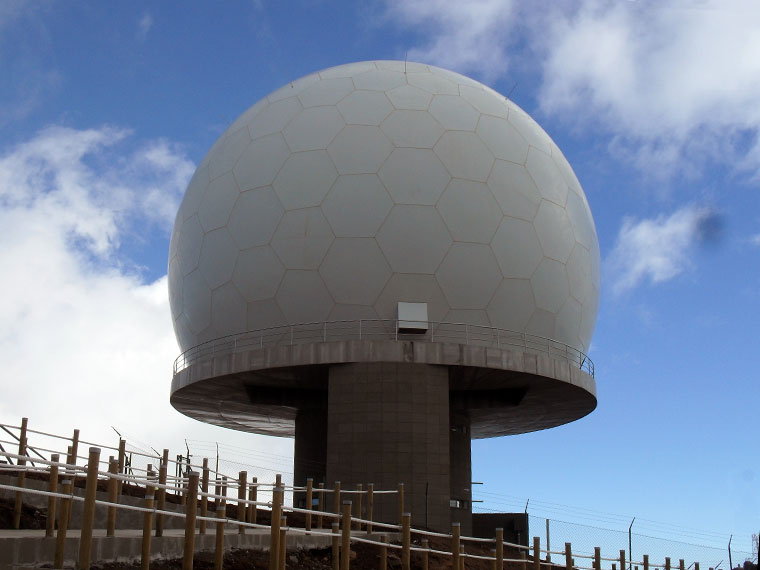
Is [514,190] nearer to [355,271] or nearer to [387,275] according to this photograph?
[387,275]

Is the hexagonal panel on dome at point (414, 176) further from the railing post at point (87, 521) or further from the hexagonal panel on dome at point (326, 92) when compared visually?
the railing post at point (87, 521)

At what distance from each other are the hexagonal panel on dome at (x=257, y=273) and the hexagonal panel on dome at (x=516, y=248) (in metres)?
5.34

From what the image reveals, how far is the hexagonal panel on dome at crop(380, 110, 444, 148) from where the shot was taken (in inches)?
855

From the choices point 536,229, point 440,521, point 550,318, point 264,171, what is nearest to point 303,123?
point 264,171

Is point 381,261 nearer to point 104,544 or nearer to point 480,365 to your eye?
point 480,365

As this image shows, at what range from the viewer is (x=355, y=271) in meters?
20.6

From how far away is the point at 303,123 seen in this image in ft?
74.2

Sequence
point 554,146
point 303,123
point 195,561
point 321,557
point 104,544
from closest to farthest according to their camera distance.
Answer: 1. point 104,544
2. point 195,561
3. point 321,557
4. point 303,123
5. point 554,146

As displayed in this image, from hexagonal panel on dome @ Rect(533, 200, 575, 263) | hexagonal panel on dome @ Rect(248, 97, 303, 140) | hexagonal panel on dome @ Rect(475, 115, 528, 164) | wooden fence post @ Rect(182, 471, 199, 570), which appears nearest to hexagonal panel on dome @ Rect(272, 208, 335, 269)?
hexagonal panel on dome @ Rect(248, 97, 303, 140)

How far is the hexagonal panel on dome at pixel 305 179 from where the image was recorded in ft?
69.4

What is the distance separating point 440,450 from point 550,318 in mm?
4752

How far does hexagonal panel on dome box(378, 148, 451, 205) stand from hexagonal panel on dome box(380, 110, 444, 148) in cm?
28

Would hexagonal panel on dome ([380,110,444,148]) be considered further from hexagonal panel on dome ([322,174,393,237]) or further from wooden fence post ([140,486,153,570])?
wooden fence post ([140,486,153,570])

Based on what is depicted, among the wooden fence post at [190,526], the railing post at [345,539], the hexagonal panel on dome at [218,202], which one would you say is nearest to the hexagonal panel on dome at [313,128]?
the hexagonal panel on dome at [218,202]
